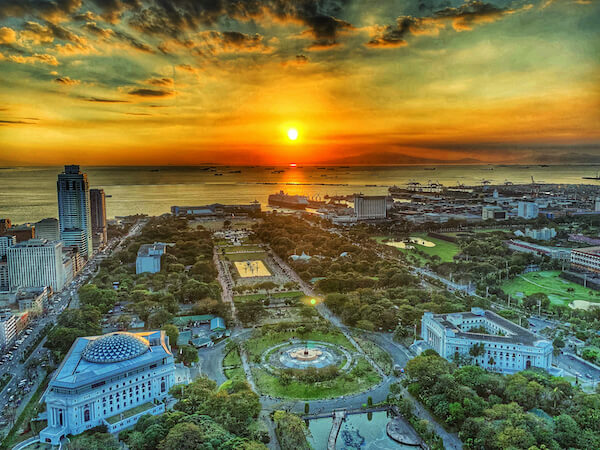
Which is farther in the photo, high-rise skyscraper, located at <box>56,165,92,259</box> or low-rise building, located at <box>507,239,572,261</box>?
high-rise skyscraper, located at <box>56,165,92,259</box>

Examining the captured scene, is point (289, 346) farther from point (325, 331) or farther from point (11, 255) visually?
point (11, 255)

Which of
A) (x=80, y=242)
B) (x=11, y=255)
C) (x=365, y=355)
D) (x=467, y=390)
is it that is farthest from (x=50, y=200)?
(x=467, y=390)

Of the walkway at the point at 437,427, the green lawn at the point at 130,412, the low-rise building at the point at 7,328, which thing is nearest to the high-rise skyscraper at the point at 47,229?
the low-rise building at the point at 7,328

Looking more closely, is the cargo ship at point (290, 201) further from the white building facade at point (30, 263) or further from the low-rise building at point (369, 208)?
the white building facade at point (30, 263)

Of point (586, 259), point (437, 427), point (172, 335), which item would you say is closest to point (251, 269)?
point (172, 335)

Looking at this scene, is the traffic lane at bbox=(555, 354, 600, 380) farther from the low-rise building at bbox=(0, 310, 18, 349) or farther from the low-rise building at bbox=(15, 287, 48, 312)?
the low-rise building at bbox=(15, 287, 48, 312)

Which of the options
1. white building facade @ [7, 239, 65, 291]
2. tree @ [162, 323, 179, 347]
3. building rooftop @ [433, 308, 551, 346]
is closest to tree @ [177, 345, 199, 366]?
tree @ [162, 323, 179, 347]

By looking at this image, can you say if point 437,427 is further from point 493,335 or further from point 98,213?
point 98,213
